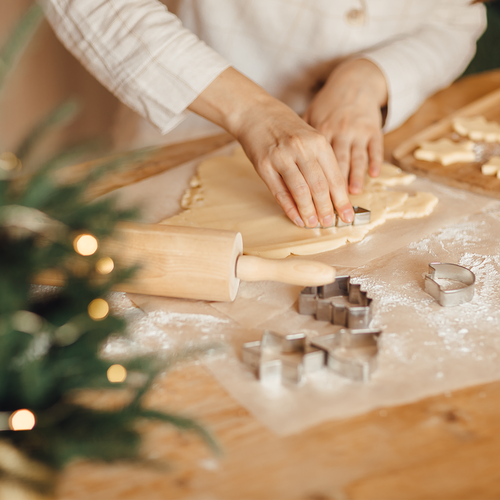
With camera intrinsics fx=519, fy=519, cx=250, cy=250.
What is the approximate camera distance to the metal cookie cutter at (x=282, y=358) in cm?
67

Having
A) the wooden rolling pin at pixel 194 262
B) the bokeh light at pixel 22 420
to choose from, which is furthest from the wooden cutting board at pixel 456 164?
the bokeh light at pixel 22 420

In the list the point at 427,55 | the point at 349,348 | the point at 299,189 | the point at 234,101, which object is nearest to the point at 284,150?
the point at 299,189

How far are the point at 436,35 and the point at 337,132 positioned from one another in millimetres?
593

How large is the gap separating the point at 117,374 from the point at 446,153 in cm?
108

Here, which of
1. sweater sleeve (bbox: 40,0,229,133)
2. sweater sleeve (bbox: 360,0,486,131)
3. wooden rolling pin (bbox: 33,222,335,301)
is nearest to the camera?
wooden rolling pin (bbox: 33,222,335,301)

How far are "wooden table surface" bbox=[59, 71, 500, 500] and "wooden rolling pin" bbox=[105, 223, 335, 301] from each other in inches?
7.4

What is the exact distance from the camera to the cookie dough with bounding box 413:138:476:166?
133 centimetres

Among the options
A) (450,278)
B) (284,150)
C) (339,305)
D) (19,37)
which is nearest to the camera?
(19,37)

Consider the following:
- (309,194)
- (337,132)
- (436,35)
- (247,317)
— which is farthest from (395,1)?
(247,317)

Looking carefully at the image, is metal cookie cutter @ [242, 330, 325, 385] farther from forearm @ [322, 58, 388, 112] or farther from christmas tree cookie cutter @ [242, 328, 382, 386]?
forearm @ [322, 58, 388, 112]

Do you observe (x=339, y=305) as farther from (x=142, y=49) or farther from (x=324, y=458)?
(x=142, y=49)

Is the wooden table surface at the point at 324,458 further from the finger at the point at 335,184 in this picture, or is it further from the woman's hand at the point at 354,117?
the woman's hand at the point at 354,117

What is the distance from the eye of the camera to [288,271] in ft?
2.54

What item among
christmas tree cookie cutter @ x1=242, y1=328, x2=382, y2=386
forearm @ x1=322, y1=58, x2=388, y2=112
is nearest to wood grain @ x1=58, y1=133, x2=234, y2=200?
forearm @ x1=322, y1=58, x2=388, y2=112
